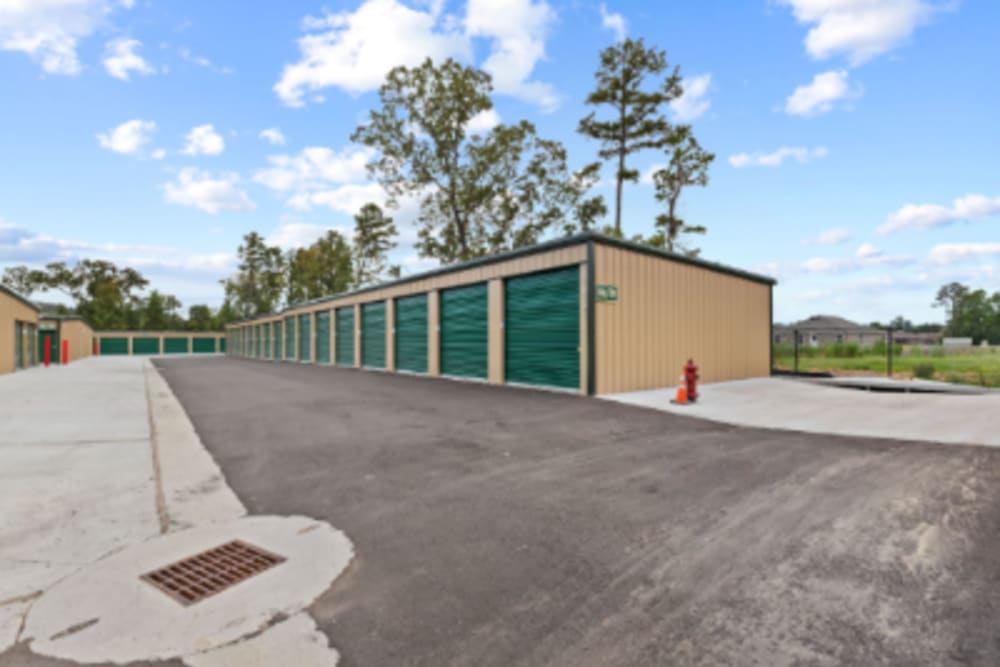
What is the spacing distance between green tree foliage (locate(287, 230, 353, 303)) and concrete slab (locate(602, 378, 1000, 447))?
147ft

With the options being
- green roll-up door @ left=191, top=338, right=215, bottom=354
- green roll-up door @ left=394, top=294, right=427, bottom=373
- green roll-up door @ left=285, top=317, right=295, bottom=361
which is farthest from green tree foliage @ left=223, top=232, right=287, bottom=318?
green roll-up door @ left=394, top=294, right=427, bottom=373

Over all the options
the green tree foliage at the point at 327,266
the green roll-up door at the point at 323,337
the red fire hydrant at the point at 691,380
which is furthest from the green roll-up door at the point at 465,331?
the green tree foliage at the point at 327,266

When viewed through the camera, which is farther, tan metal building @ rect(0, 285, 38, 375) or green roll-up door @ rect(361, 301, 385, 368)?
tan metal building @ rect(0, 285, 38, 375)

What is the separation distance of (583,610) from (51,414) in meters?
11.0

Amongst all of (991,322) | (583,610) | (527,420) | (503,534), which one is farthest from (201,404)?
(991,322)

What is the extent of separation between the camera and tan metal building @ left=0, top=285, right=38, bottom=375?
21.8m

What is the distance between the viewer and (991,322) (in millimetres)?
88125

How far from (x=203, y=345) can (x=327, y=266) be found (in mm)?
24821

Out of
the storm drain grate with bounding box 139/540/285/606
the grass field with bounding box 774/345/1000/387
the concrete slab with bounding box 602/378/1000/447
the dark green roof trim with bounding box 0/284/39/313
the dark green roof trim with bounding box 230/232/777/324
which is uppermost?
the dark green roof trim with bounding box 230/232/777/324

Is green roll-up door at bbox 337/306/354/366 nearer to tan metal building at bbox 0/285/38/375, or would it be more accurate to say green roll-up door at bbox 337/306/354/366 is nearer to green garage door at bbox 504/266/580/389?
green garage door at bbox 504/266/580/389

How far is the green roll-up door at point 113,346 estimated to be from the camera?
57688 millimetres

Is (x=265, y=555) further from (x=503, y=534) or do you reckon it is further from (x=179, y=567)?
(x=503, y=534)

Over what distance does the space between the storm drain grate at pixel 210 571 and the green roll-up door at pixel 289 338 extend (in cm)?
3337

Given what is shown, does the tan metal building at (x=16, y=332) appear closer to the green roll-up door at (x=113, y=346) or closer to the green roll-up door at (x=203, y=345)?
the green roll-up door at (x=113, y=346)
